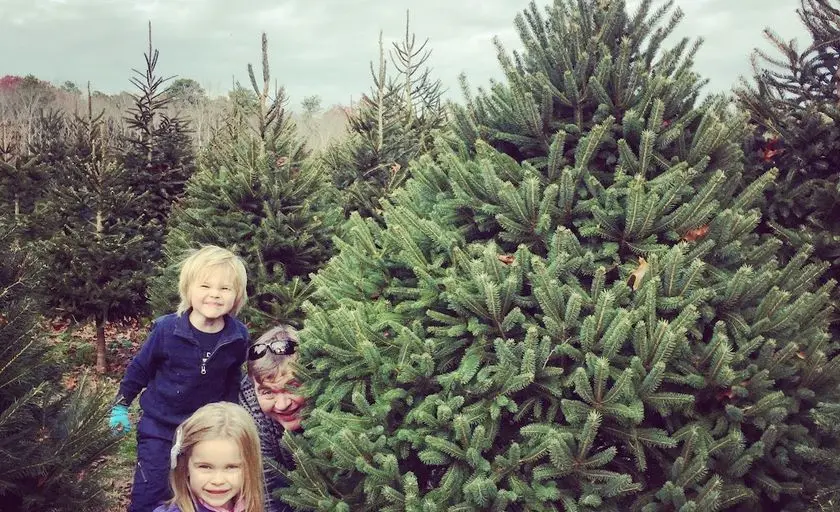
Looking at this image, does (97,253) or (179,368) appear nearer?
(179,368)

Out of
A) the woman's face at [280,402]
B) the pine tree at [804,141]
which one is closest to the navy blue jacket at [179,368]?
the woman's face at [280,402]

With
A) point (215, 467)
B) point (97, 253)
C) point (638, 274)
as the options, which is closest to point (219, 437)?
point (215, 467)

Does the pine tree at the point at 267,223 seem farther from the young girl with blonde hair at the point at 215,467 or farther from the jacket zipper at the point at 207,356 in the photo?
the young girl with blonde hair at the point at 215,467

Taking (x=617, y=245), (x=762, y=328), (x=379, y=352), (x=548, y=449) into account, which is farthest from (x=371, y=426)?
(x=762, y=328)

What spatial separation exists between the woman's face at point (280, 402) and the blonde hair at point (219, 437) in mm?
689

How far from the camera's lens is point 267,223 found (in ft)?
18.3

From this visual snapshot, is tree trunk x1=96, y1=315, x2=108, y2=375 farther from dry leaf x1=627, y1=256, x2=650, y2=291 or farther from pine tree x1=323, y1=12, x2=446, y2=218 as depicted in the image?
dry leaf x1=627, y1=256, x2=650, y2=291

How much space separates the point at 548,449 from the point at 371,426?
0.71 metres

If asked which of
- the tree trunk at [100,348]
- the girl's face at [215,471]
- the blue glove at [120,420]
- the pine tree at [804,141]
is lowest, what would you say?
the tree trunk at [100,348]

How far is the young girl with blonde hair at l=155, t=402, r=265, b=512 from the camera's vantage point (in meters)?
2.59

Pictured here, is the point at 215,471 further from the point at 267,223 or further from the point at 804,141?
the point at 804,141

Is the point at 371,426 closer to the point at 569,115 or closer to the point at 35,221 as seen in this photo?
the point at 569,115

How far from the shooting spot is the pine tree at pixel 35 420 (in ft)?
8.74

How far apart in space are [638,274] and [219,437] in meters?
1.79
